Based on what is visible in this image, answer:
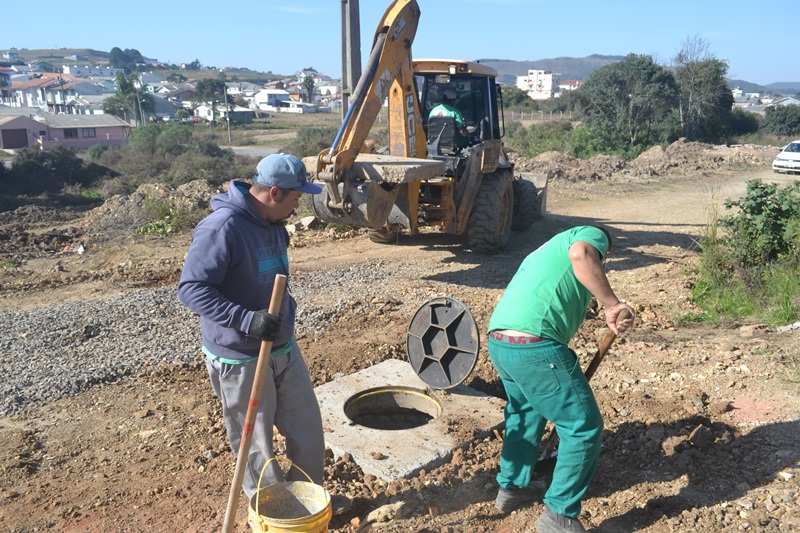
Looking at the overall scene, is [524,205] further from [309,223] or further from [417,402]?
[417,402]

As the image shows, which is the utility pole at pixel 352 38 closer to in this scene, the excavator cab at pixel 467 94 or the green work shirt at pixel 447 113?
the excavator cab at pixel 467 94

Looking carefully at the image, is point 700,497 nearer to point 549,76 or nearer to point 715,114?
point 715,114

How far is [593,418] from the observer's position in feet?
11.1

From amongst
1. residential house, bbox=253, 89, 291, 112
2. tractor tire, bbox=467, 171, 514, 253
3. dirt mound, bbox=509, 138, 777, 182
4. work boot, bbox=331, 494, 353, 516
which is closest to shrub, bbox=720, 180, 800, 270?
tractor tire, bbox=467, 171, 514, 253

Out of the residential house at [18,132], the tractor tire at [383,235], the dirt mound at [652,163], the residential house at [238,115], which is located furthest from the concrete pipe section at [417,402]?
the residential house at [238,115]

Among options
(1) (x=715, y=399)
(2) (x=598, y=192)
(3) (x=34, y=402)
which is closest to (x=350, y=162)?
(3) (x=34, y=402)

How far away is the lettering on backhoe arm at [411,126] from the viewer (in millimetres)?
9164

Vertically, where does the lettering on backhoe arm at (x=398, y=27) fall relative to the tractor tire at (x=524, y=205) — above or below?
above

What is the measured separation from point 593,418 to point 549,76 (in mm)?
190900

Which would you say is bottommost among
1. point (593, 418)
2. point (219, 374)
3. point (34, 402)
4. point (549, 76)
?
point (34, 402)

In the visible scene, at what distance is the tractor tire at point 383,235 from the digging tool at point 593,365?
6379 mm

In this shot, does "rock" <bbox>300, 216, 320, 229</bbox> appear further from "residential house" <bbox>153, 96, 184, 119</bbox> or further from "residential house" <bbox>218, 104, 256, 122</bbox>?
"residential house" <bbox>153, 96, 184, 119</bbox>

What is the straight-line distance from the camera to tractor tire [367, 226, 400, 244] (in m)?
10.7

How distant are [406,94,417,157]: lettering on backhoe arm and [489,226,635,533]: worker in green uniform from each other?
5848mm
